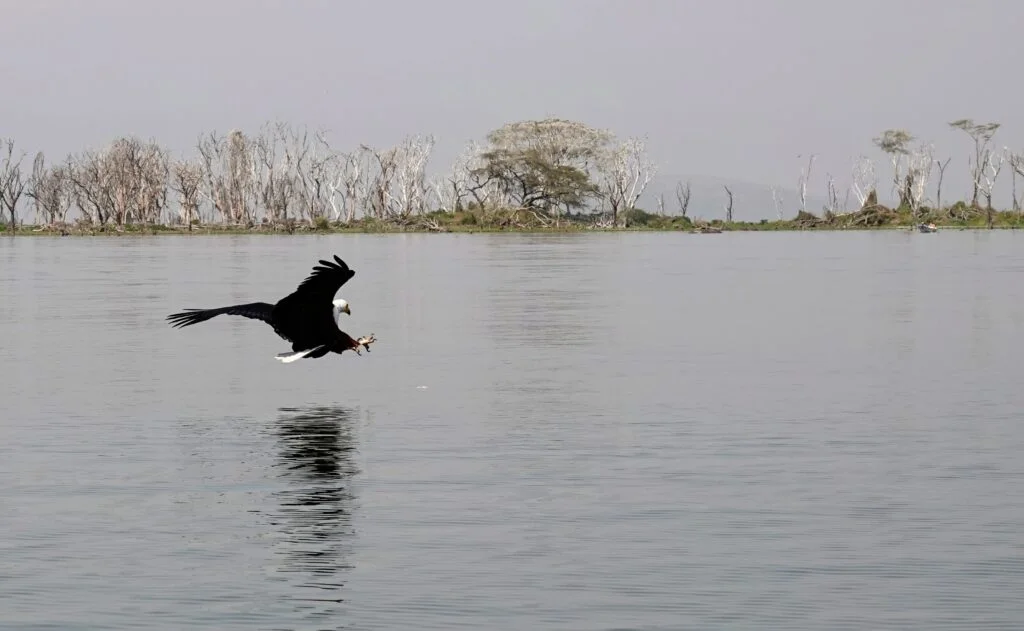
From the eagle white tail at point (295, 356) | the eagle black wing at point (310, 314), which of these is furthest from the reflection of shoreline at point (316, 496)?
the eagle black wing at point (310, 314)

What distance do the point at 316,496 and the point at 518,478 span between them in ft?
5.41

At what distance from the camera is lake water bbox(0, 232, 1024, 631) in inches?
348

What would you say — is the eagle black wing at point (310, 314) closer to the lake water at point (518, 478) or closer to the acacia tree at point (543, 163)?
the lake water at point (518, 478)

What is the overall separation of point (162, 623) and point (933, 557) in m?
4.59

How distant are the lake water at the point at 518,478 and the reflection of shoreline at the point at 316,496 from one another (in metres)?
0.04

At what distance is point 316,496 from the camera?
11758 mm

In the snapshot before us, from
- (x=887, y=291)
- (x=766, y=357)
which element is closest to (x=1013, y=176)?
(x=887, y=291)

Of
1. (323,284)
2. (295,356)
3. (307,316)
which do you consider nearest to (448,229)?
(307,316)

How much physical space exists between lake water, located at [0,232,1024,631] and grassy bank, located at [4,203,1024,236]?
10667cm

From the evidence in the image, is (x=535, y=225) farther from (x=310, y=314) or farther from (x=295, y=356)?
(x=295, y=356)

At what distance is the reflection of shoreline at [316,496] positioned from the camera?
31.3ft

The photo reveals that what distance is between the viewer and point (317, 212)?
15112 cm

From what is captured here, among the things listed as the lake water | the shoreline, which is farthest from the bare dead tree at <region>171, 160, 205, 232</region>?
the lake water

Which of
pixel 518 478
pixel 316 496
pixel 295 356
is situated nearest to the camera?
pixel 316 496
